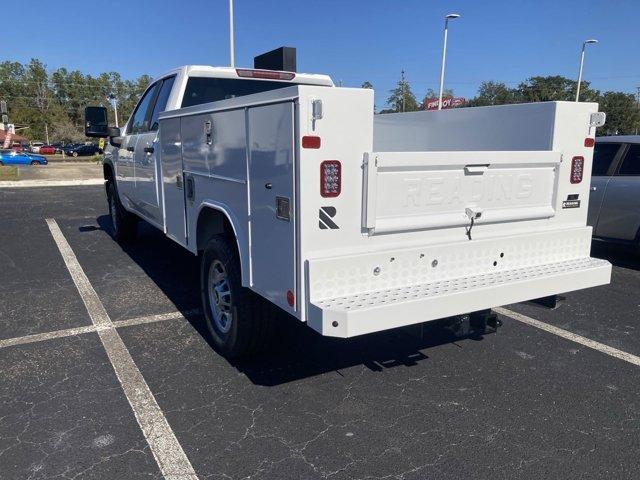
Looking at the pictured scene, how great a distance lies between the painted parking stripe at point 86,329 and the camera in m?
4.28

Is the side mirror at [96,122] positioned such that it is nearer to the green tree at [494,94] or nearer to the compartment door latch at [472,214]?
the compartment door latch at [472,214]

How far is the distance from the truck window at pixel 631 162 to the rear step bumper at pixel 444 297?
12.1 ft

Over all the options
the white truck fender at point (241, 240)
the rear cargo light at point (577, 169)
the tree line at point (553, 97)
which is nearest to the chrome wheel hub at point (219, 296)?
the white truck fender at point (241, 240)

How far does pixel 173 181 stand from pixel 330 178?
2.39 m

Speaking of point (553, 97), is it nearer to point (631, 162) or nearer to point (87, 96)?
point (631, 162)

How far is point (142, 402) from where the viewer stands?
3338 mm

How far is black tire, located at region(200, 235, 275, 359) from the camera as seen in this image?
359 centimetres

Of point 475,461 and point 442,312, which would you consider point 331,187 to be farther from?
point 475,461

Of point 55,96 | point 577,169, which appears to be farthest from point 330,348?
point 55,96

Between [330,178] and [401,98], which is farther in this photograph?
[401,98]

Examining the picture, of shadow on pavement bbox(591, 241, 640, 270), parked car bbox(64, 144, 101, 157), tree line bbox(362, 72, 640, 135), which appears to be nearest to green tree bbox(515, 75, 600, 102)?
tree line bbox(362, 72, 640, 135)

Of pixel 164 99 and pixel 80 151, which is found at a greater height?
pixel 164 99

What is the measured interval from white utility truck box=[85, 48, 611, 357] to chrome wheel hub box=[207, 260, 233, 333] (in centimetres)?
1

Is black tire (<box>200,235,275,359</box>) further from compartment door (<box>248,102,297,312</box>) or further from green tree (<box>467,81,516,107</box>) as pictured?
green tree (<box>467,81,516,107</box>)
